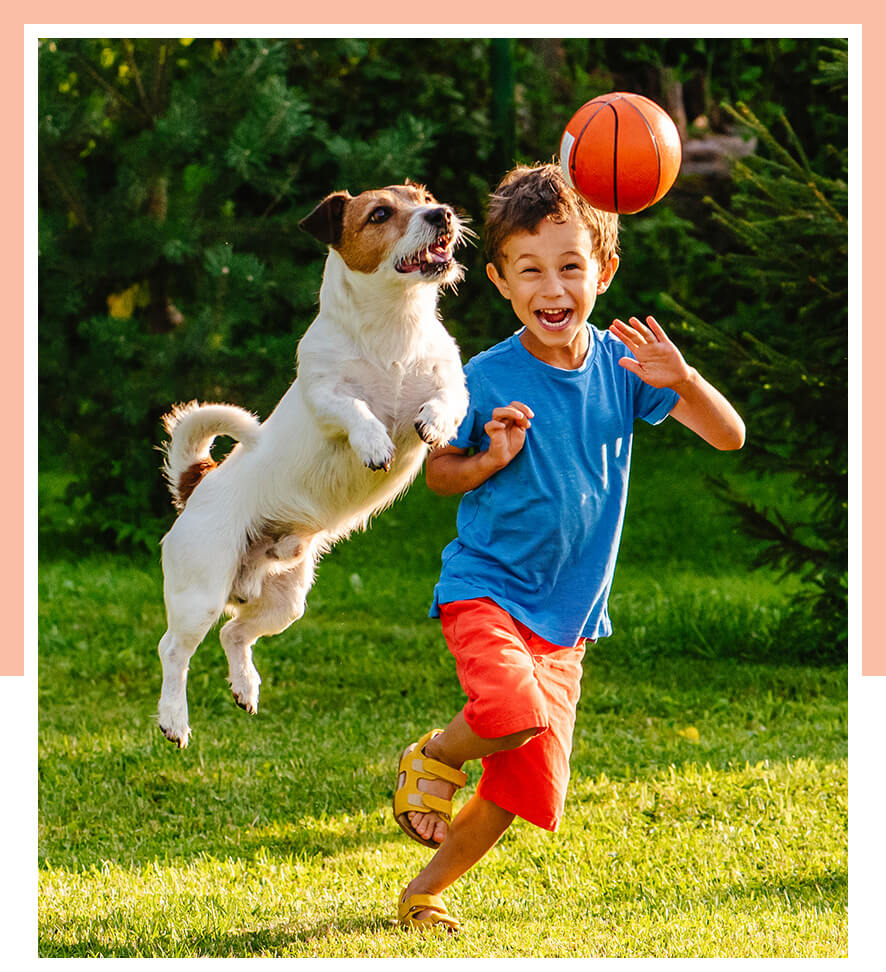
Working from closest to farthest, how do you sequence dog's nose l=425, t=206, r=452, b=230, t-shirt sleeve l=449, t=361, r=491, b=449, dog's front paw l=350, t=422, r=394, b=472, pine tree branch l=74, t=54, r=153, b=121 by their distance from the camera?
dog's front paw l=350, t=422, r=394, b=472, dog's nose l=425, t=206, r=452, b=230, t-shirt sleeve l=449, t=361, r=491, b=449, pine tree branch l=74, t=54, r=153, b=121

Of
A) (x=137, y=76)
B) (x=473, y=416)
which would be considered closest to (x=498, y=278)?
(x=473, y=416)

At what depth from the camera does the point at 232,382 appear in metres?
8.52

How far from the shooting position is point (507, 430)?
3652 mm

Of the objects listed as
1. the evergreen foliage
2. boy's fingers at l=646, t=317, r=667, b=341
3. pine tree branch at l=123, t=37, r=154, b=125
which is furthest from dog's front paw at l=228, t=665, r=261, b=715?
pine tree branch at l=123, t=37, r=154, b=125

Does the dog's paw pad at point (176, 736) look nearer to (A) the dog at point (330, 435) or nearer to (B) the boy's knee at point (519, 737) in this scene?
(A) the dog at point (330, 435)

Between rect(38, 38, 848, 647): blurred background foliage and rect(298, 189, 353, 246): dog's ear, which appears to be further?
rect(38, 38, 848, 647): blurred background foliage

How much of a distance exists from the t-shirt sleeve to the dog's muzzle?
1.76 feet

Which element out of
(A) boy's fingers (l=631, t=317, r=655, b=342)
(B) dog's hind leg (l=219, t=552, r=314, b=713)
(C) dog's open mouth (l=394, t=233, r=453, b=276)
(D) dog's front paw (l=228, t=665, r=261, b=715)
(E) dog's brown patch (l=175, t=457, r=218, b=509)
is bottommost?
(D) dog's front paw (l=228, t=665, r=261, b=715)

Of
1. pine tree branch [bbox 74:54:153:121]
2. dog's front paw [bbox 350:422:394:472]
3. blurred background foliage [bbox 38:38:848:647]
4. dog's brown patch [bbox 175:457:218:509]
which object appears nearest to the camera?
dog's front paw [bbox 350:422:394:472]

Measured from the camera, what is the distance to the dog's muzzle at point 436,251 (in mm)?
3252

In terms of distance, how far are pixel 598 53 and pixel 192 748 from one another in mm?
9611

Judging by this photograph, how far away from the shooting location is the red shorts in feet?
11.7

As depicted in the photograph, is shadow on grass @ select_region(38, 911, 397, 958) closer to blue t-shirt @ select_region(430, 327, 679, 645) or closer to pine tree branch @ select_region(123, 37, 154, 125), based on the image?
blue t-shirt @ select_region(430, 327, 679, 645)

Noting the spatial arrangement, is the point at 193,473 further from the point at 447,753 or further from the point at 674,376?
the point at 674,376
